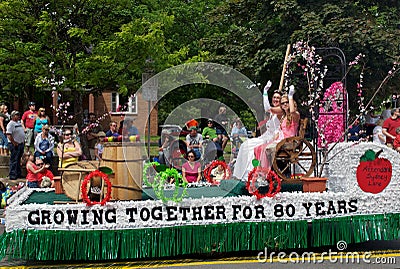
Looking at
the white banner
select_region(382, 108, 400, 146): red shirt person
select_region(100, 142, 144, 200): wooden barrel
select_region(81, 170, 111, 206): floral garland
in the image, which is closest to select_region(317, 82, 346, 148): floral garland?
select_region(382, 108, 400, 146): red shirt person

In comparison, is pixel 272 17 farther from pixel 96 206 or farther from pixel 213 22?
pixel 96 206

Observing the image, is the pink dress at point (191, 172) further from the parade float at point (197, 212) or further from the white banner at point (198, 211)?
the white banner at point (198, 211)

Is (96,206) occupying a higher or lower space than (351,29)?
lower

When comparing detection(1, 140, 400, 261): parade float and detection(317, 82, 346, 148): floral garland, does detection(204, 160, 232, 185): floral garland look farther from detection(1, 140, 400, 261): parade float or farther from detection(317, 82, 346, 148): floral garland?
detection(317, 82, 346, 148): floral garland

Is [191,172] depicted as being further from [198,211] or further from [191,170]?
[198,211]

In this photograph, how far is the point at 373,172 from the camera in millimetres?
7027

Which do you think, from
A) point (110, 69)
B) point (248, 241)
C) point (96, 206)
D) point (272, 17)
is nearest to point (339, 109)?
point (248, 241)

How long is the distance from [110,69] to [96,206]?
30.6 feet

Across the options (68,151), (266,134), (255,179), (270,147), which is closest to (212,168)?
(266,134)

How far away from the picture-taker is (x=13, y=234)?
6.21 meters

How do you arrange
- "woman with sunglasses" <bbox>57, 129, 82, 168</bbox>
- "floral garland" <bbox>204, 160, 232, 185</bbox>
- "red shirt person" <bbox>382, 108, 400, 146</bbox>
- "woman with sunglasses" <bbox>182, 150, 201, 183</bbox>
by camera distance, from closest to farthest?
1. "floral garland" <bbox>204, 160, 232, 185</bbox>
2. "woman with sunglasses" <bbox>57, 129, 82, 168</bbox>
3. "woman with sunglasses" <bbox>182, 150, 201, 183</bbox>
4. "red shirt person" <bbox>382, 108, 400, 146</bbox>

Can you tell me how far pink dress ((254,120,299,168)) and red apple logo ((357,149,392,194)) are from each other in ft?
3.46

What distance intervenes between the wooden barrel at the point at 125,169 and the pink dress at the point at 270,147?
1.62m

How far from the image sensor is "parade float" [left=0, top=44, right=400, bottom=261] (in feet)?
20.7
